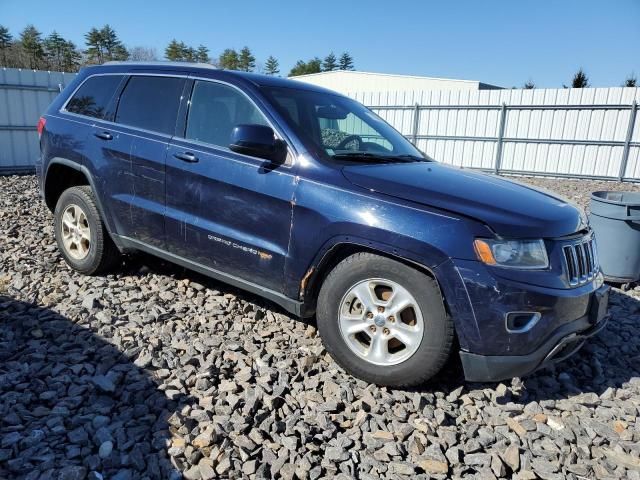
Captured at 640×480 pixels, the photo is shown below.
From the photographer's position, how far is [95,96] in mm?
4336

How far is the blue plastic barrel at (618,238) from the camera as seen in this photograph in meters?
4.88

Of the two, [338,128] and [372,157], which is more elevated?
[338,128]

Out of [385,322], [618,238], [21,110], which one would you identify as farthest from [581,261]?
[21,110]

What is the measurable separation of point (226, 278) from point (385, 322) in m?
1.28

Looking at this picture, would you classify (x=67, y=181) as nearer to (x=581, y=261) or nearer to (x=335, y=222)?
(x=335, y=222)

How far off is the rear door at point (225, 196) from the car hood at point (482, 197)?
0.57m

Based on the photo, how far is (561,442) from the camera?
8.20ft

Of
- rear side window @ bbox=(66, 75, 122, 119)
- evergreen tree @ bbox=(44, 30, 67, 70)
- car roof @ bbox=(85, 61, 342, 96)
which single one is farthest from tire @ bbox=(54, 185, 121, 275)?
evergreen tree @ bbox=(44, 30, 67, 70)

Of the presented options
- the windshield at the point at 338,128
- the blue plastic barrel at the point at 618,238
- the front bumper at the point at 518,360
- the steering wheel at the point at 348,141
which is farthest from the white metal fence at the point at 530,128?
the front bumper at the point at 518,360

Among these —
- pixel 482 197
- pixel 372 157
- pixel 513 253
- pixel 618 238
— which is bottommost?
pixel 618 238

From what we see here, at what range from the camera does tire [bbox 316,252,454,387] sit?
2629 millimetres

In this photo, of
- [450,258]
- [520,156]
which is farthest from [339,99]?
[520,156]

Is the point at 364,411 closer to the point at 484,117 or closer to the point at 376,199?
the point at 376,199

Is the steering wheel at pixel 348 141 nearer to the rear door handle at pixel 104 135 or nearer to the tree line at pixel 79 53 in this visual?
the rear door handle at pixel 104 135
